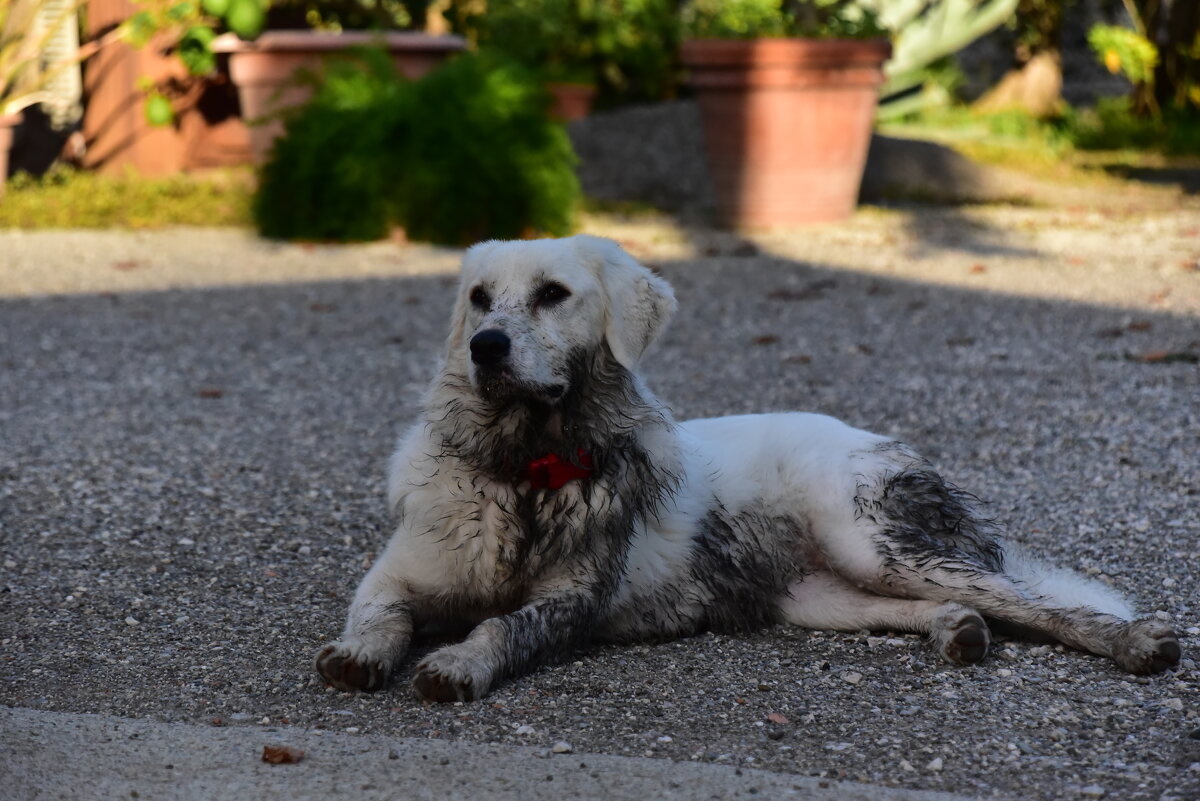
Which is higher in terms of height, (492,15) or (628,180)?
(492,15)

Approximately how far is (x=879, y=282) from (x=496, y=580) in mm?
6650

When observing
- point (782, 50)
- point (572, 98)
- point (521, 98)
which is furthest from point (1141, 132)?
point (521, 98)

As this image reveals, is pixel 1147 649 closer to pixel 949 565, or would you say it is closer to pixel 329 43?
pixel 949 565

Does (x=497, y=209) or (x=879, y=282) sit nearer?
(x=879, y=282)

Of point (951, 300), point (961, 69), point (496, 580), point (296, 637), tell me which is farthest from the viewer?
point (961, 69)

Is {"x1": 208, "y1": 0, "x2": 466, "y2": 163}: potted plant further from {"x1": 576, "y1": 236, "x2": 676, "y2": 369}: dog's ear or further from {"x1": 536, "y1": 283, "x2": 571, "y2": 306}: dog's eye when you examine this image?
{"x1": 536, "y1": 283, "x2": 571, "y2": 306}: dog's eye

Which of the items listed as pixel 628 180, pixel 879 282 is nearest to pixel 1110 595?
pixel 879 282

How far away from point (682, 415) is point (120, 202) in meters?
8.26

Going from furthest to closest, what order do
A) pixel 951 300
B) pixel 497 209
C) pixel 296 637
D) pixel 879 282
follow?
pixel 497 209 < pixel 879 282 < pixel 951 300 < pixel 296 637

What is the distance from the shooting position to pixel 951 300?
909cm

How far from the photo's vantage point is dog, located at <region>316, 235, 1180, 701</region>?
3459mm

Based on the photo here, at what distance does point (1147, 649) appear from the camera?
3451 mm

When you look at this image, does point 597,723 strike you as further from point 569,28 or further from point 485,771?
point 569,28

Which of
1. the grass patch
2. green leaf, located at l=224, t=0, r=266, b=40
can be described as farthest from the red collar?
green leaf, located at l=224, t=0, r=266, b=40
